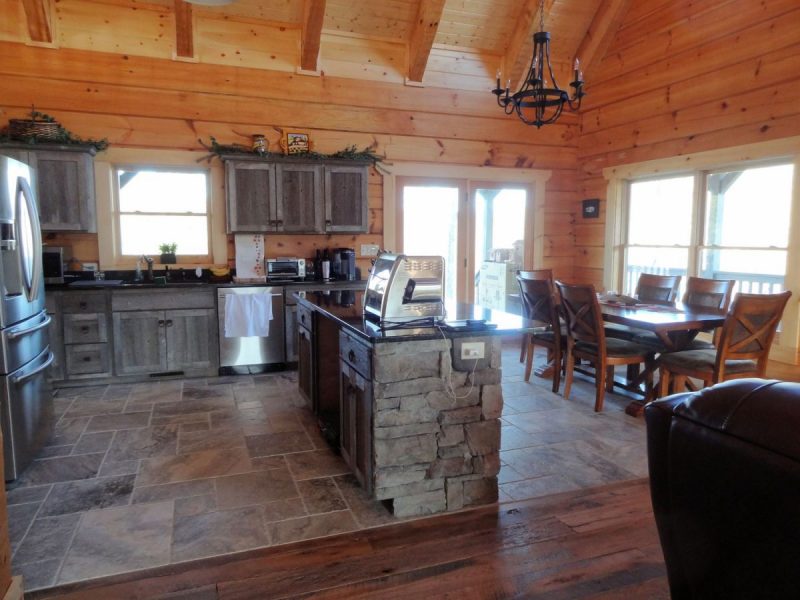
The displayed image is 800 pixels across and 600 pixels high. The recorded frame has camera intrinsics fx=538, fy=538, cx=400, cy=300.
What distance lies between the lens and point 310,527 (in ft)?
8.23

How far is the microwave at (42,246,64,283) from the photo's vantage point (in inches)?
188

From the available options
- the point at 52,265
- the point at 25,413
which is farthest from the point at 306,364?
the point at 52,265

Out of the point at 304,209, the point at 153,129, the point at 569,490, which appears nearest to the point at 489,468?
the point at 569,490

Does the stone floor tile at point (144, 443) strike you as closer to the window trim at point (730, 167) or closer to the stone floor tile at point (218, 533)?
the stone floor tile at point (218, 533)

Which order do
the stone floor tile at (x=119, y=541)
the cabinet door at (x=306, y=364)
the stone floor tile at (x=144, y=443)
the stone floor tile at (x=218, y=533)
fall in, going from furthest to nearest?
1. the cabinet door at (x=306, y=364)
2. the stone floor tile at (x=144, y=443)
3. the stone floor tile at (x=218, y=533)
4. the stone floor tile at (x=119, y=541)

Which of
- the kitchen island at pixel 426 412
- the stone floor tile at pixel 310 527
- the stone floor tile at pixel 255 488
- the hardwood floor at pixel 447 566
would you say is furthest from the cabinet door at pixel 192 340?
the hardwood floor at pixel 447 566

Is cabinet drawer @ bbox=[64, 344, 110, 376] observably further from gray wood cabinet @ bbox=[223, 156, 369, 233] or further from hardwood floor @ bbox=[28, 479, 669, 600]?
hardwood floor @ bbox=[28, 479, 669, 600]

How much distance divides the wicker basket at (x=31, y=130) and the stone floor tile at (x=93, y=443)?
9.02 ft

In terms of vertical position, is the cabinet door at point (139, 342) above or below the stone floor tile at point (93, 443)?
above

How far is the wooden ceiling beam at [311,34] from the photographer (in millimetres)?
5124

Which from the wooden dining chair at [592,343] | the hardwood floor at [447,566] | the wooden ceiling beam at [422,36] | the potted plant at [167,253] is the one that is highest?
the wooden ceiling beam at [422,36]

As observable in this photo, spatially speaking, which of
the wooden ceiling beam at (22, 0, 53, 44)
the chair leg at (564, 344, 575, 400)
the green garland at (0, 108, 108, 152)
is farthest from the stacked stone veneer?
the wooden ceiling beam at (22, 0, 53, 44)

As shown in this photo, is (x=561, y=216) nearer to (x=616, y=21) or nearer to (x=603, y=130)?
(x=603, y=130)

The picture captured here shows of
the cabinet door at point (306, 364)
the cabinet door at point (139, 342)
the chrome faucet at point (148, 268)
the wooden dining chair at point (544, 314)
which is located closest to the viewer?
the cabinet door at point (306, 364)
